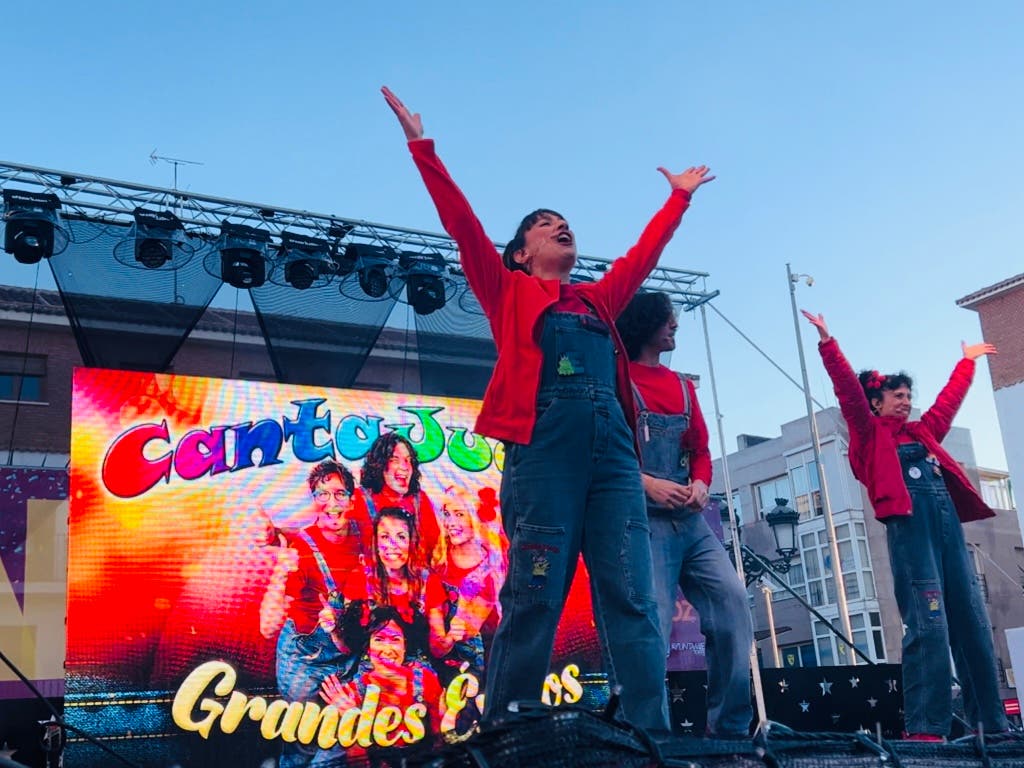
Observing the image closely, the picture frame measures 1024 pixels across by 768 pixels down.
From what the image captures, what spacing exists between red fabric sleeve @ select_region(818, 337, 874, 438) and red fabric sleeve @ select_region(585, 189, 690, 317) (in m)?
1.29

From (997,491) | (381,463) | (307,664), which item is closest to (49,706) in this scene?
(307,664)

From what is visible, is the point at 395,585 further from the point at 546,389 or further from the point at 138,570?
the point at 546,389

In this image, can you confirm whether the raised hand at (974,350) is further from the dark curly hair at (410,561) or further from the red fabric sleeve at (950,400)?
the dark curly hair at (410,561)

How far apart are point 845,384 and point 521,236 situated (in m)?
1.74

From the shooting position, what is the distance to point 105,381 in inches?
347

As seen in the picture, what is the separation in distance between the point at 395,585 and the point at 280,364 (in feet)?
7.35

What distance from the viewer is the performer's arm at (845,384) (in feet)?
14.3

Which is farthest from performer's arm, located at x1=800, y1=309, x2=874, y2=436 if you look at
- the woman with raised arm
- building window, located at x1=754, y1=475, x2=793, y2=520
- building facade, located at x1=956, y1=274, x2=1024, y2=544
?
building window, located at x1=754, y1=475, x2=793, y2=520

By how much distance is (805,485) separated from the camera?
32188 millimetres

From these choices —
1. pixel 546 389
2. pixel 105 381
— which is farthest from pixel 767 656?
pixel 546 389

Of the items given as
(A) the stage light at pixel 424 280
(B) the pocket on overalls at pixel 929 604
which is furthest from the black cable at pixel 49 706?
(A) the stage light at pixel 424 280

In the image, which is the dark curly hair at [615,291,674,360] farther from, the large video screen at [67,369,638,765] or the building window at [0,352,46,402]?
the building window at [0,352,46,402]

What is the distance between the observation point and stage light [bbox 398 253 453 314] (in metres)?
10.2

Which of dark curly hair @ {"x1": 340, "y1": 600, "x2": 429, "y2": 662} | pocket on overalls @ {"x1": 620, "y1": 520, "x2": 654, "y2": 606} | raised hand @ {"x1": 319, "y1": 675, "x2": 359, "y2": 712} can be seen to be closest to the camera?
pocket on overalls @ {"x1": 620, "y1": 520, "x2": 654, "y2": 606}
